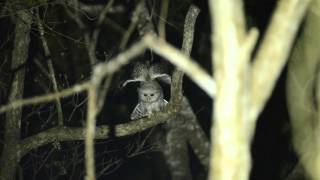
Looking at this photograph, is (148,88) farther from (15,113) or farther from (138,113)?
(15,113)

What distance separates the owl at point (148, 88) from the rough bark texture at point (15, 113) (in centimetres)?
113

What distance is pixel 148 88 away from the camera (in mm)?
5629

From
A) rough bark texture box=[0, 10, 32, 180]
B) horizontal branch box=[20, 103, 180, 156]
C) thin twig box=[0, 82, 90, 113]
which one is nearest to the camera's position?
thin twig box=[0, 82, 90, 113]

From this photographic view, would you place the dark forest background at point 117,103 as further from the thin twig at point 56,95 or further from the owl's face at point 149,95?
the thin twig at point 56,95

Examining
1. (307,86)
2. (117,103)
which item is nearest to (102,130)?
(307,86)

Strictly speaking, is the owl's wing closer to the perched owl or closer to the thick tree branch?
the perched owl

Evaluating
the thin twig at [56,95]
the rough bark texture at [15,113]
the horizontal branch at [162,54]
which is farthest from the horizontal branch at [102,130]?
the horizontal branch at [162,54]

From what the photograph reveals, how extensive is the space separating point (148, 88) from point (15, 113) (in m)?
1.41

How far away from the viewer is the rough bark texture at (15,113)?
470 centimetres

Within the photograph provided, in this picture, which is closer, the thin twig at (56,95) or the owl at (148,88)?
the thin twig at (56,95)

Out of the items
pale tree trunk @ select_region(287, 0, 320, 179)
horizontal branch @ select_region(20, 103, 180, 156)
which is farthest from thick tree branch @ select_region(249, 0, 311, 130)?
horizontal branch @ select_region(20, 103, 180, 156)

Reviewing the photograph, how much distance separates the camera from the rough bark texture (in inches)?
185

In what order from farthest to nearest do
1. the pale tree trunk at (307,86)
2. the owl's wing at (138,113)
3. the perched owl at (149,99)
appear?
the perched owl at (149,99)
the owl's wing at (138,113)
the pale tree trunk at (307,86)

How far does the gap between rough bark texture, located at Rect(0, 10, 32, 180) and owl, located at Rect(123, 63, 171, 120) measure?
44.6 inches
